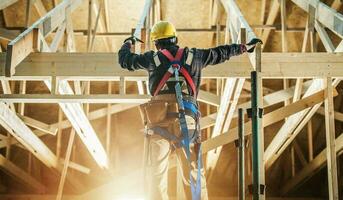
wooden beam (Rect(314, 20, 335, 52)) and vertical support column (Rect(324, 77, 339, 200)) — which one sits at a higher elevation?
wooden beam (Rect(314, 20, 335, 52))

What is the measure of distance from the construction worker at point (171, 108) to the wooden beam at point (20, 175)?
459 cm

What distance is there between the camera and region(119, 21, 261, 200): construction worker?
3621 mm

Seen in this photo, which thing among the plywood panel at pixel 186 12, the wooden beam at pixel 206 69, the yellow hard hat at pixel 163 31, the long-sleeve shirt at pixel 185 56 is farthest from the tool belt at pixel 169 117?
the plywood panel at pixel 186 12

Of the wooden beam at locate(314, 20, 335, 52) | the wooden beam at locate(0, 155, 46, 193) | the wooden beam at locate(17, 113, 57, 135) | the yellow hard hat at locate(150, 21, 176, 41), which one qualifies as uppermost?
the wooden beam at locate(314, 20, 335, 52)

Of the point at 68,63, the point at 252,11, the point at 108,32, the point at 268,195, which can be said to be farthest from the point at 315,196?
the point at 68,63

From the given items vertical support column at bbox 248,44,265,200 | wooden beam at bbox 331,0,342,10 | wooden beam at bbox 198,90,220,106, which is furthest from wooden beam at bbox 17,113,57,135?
wooden beam at bbox 331,0,342,10

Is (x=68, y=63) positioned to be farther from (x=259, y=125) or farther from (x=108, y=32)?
(x=108, y=32)

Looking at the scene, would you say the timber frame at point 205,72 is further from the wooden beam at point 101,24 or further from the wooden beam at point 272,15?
the wooden beam at point 272,15

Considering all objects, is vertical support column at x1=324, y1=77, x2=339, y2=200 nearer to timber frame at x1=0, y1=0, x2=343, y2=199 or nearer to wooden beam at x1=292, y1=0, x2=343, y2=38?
timber frame at x1=0, y1=0, x2=343, y2=199

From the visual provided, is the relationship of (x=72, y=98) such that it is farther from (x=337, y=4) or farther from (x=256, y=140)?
(x=337, y=4)

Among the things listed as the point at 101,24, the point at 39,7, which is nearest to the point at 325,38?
the point at 101,24

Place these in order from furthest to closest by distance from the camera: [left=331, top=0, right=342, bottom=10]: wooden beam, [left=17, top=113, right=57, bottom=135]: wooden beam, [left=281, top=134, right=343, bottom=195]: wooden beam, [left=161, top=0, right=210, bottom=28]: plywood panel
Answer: [left=161, top=0, right=210, bottom=28]: plywood panel, [left=331, top=0, right=342, bottom=10]: wooden beam, [left=281, top=134, right=343, bottom=195]: wooden beam, [left=17, top=113, right=57, bottom=135]: wooden beam

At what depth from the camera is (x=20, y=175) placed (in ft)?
27.0

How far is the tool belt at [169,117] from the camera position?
3.62 meters
